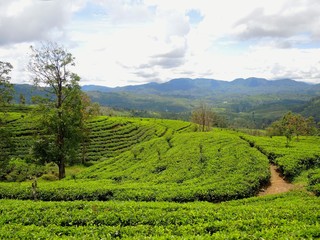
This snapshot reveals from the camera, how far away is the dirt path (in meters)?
28.8

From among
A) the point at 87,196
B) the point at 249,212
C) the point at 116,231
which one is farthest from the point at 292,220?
the point at 87,196

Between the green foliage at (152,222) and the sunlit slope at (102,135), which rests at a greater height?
the green foliage at (152,222)

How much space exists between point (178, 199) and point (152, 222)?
8988mm

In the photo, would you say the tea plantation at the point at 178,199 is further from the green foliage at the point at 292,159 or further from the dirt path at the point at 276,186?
the dirt path at the point at 276,186

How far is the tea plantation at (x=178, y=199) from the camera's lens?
14469 mm

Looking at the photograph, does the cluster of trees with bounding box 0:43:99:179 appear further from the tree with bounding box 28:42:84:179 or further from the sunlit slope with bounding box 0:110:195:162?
the sunlit slope with bounding box 0:110:195:162

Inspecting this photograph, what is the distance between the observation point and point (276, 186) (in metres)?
30.4

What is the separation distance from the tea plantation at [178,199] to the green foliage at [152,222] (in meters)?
0.05

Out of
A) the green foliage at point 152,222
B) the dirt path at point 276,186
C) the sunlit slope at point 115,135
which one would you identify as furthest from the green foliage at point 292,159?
the sunlit slope at point 115,135

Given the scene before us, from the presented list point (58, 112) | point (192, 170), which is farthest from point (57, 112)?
point (192, 170)

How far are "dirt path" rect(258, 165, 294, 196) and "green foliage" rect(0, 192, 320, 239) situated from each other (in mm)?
12081

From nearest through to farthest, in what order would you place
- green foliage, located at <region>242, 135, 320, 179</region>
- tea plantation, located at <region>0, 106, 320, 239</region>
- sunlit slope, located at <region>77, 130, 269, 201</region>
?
tea plantation, located at <region>0, 106, 320, 239</region> < sunlit slope, located at <region>77, 130, 269, 201</region> < green foliage, located at <region>242, 135, 320, 179</region>

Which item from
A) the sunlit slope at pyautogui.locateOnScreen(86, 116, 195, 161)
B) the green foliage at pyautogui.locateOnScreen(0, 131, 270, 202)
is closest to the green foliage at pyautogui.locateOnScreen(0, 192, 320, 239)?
the green foliage at pyautogui.locateOnScreen(0, 131, 270, 202)

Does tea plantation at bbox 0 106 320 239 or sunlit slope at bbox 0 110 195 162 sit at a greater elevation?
tea plantation at bbox 0 106 320 239
